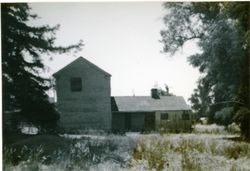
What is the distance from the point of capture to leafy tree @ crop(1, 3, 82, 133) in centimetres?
466

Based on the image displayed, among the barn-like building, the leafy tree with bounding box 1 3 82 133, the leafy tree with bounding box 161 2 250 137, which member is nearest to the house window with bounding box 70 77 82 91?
the barn-like building

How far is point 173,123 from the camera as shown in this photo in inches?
186

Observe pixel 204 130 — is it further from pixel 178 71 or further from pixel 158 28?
pixel 158 28

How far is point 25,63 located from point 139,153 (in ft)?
5.02

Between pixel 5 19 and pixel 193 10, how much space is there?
1.99 m

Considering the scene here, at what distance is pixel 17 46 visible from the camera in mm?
4707

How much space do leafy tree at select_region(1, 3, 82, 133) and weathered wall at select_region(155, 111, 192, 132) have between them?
3.54ft

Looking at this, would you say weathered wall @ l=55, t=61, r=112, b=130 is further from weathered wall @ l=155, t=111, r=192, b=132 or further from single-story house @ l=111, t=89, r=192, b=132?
weathered wall @ l=155, t=111, r=192, b=132

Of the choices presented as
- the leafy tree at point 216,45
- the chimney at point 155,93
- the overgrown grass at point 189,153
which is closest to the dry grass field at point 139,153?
the overgrown grass at point 189,153

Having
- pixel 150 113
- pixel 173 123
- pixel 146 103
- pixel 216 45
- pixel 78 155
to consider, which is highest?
pixel 216 45

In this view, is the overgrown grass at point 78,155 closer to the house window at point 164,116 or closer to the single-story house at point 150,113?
the single-story house at point 150,113

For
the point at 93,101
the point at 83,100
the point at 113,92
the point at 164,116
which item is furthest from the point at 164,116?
the point at 83,100

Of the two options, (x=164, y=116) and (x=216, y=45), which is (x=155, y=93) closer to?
(x=164, y=116)

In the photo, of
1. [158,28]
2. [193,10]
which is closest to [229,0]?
[193,10]
